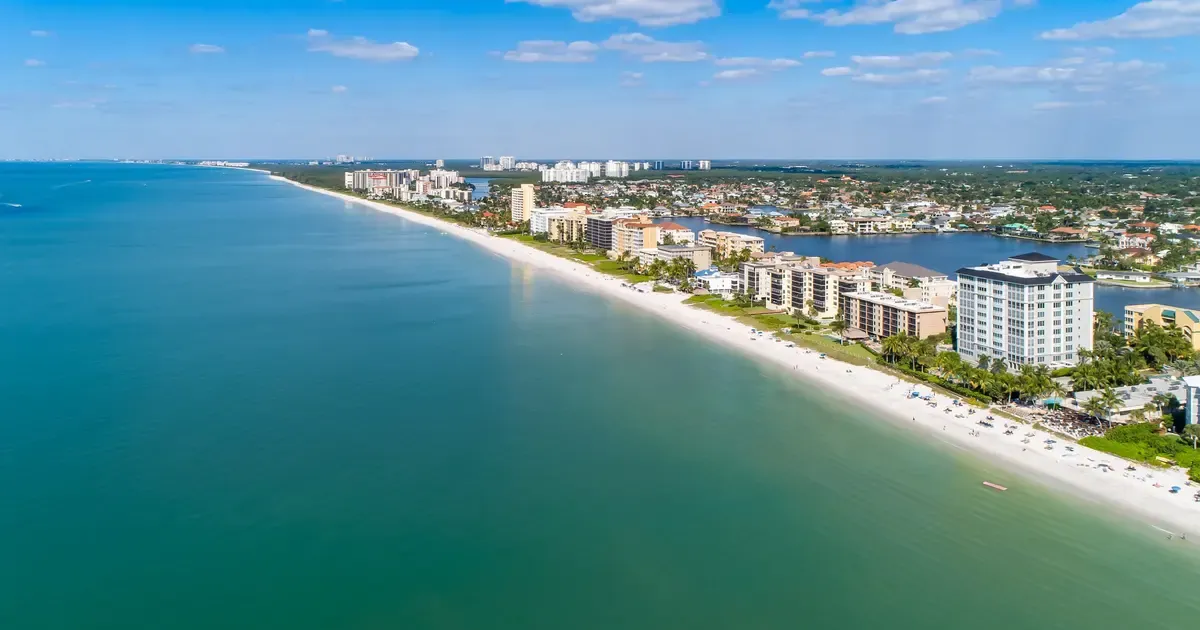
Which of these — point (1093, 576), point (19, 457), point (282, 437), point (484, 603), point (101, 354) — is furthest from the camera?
point (101, 354)

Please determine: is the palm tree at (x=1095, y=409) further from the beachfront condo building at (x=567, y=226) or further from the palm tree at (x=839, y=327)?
the beachfront condo building at (x=567, y=226)

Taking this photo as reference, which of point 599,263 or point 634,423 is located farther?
point 599,263

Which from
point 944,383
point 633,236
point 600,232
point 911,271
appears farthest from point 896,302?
point 600,232

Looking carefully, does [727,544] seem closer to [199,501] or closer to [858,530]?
[858,530]

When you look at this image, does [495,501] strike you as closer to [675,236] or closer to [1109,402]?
[1109,402]

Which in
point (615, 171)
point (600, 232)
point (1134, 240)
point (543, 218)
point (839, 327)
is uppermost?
point (615, 171)

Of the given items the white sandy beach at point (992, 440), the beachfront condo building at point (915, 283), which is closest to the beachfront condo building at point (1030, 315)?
the white sandy beach at point (992, 440)

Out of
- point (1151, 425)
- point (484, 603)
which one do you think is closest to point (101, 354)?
point (484, 603)
